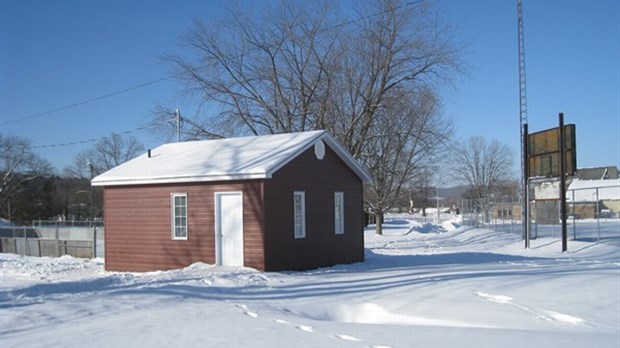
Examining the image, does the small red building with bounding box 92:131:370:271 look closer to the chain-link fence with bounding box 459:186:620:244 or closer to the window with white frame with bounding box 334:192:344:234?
the window with white frame with bounding box 334:192:344:234

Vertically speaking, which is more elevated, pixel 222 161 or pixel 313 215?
pixel 222 161

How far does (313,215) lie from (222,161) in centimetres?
321

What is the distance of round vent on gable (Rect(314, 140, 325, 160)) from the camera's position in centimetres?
1916

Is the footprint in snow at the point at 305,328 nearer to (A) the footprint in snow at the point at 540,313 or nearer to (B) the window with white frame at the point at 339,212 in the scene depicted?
(A) the footprint in snow at the point at 540,313

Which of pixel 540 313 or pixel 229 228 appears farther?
pixel 229 228

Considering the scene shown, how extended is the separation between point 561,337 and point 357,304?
3790mm

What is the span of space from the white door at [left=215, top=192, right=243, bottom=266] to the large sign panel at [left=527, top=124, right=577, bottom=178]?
14.4m

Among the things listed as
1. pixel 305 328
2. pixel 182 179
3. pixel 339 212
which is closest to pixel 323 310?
pixel 305 328

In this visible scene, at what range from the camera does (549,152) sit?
1018 inches

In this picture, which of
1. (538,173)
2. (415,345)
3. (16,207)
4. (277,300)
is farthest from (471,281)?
(16,207)

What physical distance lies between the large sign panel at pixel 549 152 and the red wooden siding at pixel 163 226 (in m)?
14.1

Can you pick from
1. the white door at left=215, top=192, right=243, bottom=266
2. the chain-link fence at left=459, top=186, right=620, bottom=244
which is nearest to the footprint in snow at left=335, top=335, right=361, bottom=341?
the white door at left=215, top=192, right=243, bottom=266

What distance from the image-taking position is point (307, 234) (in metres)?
18.7

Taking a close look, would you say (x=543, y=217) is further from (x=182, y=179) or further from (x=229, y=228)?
(x=182, y=179)
